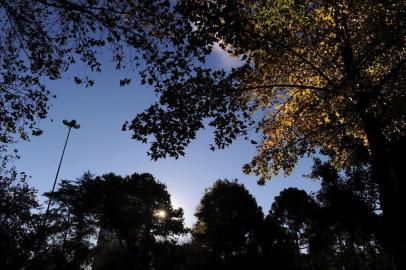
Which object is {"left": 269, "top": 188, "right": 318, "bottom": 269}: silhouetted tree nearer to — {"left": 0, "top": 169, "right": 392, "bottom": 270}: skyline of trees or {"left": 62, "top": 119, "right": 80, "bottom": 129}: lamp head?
{"left": 0, "top": 169, "right": 392, "bottom": 270}: skyline of trees

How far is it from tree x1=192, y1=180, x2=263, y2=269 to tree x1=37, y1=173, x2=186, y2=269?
5.10 m

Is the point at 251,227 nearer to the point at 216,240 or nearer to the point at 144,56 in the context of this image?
the point at 216,240

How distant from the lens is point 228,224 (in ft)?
140

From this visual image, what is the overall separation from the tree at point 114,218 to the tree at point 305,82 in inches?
1327

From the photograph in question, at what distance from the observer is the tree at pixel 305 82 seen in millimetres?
11047

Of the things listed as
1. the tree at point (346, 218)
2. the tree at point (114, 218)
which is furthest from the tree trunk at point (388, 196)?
the tree at point (114, 218)

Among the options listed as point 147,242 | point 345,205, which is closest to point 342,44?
point 345,205

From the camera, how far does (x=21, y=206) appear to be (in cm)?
3566

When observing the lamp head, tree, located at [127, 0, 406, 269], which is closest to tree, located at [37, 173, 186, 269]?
the lamp head

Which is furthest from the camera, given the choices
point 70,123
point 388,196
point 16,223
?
point 70,123

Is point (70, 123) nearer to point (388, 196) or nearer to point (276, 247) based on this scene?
point (276, 247)

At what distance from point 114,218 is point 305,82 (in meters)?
37.7

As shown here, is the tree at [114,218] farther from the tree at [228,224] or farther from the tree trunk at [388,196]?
the tree trunk at [388,196]

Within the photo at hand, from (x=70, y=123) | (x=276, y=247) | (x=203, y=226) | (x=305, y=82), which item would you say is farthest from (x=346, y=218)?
(x=70, y=123)
